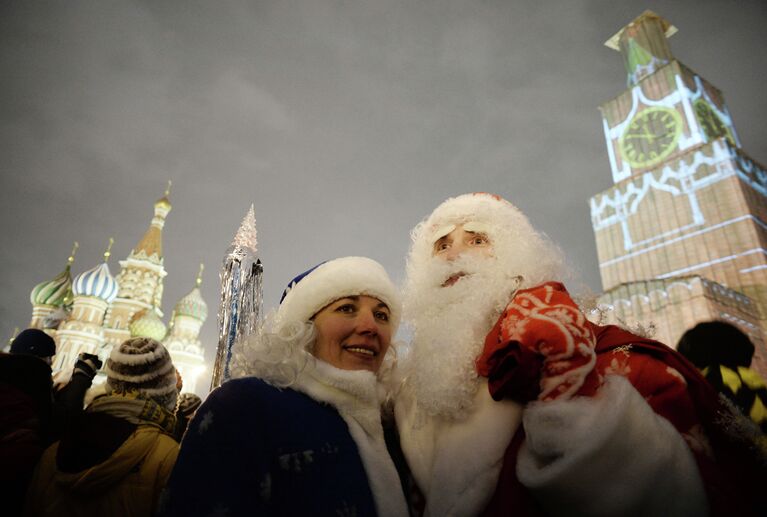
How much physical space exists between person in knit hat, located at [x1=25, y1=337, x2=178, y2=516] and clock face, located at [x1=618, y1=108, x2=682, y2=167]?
42.6 metres

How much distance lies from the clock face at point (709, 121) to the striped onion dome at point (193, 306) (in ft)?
151

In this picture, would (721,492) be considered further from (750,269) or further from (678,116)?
(678,116)

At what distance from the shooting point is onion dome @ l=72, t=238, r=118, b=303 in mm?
29516

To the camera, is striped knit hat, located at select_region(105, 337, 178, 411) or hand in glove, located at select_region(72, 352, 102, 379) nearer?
striped knit hat, located at select_region(105, 337, 178, 411)

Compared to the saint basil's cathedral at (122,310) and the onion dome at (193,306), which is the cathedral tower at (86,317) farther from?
the onion dome at (193,306)

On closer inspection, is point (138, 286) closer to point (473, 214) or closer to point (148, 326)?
point (148, 326)

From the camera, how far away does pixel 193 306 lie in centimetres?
3347

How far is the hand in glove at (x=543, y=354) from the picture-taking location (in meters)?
1.28

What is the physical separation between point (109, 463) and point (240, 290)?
3.20 meters

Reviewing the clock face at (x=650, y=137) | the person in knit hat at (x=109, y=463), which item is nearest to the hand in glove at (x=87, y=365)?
the person in knit hat at (x=109, y=463)

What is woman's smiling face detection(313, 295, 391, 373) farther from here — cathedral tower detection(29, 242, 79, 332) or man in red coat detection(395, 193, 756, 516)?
cathedral tower detection(29, 242, 79, 332)

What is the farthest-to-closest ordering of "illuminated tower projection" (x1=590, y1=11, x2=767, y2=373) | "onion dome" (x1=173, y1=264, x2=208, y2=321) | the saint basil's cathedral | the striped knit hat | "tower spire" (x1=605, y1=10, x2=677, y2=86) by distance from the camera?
"tower spire" (x1=605, y1=10, x2=677, y2=86) → "onion dome" (x1=173, y1=264, x2=208, y2=321) → the saint basil's cathedral → "illuminated tower projection" (x1=590, y1=11, x2=767, y2=373) → the striped knit hat

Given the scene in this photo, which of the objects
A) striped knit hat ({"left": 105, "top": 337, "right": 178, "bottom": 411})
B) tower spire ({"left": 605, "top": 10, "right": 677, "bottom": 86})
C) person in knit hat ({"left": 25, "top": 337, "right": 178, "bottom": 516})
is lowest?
person in knit hat ({"left": 25, "top": 337, "right": 178, "bottom": 516})

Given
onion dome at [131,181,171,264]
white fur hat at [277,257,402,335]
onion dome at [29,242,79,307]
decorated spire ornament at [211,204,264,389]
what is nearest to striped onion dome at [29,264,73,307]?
onion dome at [29,242,79,307]
